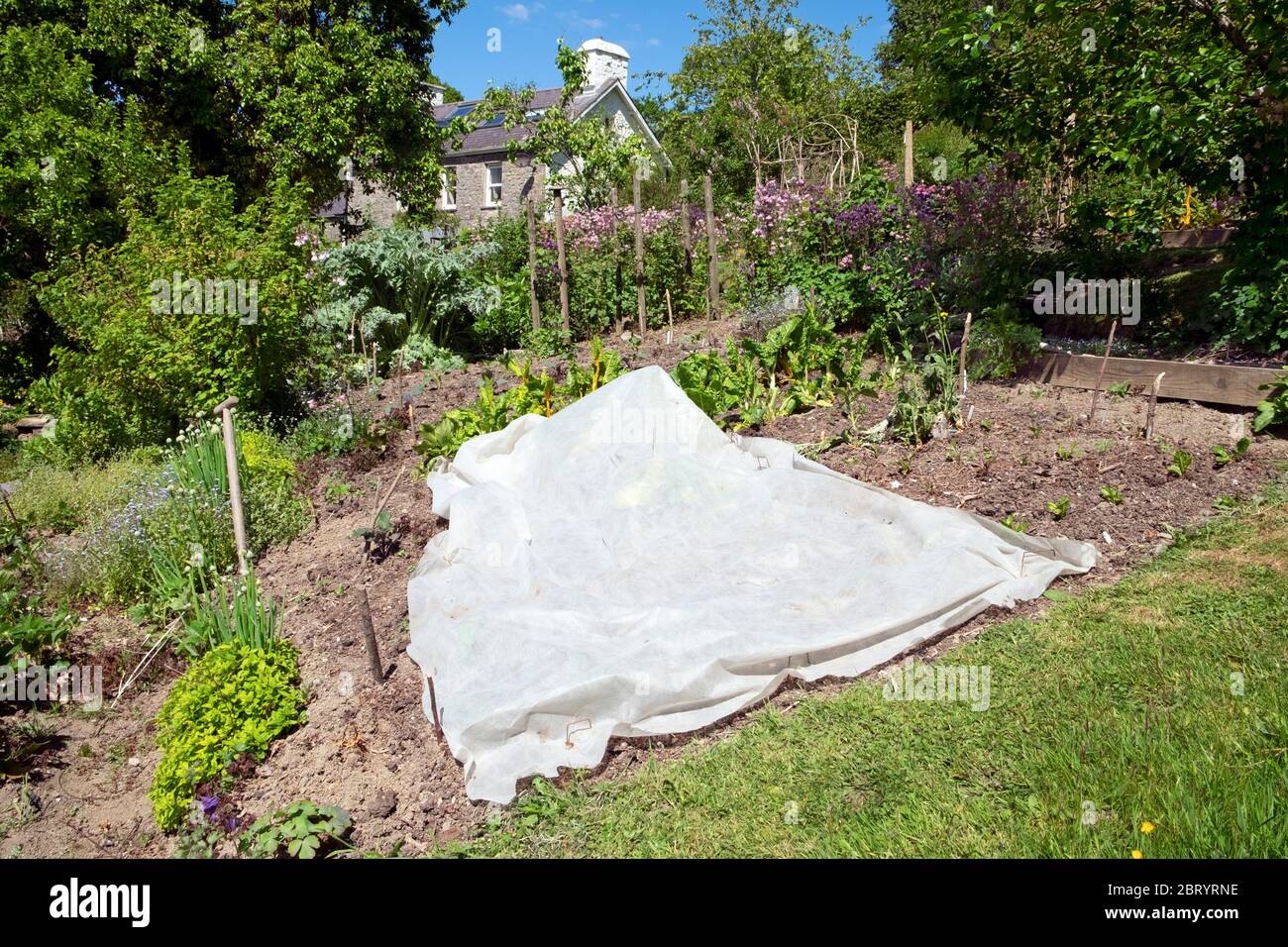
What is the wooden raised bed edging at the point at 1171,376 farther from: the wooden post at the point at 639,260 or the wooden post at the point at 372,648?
the wooden post at the point at 372,648

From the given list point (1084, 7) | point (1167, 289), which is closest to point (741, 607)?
point (1084, 7)

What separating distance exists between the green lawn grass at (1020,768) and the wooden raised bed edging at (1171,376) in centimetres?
283

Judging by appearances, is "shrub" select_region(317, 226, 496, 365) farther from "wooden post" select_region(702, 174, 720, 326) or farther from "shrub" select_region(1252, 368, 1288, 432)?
"shrub" select_region(1252, 368, 1288, 432)

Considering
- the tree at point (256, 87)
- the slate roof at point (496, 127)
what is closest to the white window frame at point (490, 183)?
the slate roof at point (496, 127)

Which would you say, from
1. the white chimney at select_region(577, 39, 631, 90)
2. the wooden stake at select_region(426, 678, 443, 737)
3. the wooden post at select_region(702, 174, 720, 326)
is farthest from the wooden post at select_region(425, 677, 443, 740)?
the white chimney at select_region(577, 39, 631, 90)

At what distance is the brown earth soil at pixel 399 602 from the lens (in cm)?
349

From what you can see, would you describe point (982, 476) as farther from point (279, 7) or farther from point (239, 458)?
point (279, 7)

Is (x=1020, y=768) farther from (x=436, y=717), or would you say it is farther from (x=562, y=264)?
(x=562, y=264)

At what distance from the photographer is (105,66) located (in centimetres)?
1262

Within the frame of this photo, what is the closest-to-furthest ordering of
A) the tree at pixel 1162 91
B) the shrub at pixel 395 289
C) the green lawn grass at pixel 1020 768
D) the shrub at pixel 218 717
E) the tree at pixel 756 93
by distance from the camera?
1. the green lawn grass at pixel 1020 768
2. the shrub at pixel 218 717
3. the tree at pixel 1162 91
4. the shrub at pixel 395 289
5. the tree at pixel 756 93

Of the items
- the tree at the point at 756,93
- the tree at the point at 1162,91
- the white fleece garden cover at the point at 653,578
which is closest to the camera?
the white fleece garden cover at the point at 653,578

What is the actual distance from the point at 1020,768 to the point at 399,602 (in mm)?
3260

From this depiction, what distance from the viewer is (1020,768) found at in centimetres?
300
